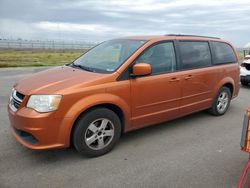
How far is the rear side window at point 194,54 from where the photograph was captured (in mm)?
4793

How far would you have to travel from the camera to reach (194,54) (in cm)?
503

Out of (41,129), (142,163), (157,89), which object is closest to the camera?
(41,129)

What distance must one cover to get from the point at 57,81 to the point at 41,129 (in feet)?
2.32

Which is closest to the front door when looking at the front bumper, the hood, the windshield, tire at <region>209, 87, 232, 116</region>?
the windshield

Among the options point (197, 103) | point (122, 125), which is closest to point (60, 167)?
point (122, 125)

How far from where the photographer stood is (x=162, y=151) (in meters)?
3.96

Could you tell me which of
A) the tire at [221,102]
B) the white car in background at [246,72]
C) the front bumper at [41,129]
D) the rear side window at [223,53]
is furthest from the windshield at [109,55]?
the white car in background at [246,72]

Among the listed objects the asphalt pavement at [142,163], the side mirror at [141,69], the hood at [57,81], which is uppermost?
the side mirror at [141,69]

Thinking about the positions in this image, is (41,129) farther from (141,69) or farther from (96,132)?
(141,69)

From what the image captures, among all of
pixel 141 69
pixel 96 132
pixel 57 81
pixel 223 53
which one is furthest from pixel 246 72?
pixel 57 81

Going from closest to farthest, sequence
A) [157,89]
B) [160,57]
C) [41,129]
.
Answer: [41,129]
[157,89]
[160,57]

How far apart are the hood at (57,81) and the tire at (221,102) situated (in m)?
2.85

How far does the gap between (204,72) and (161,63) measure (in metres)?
1.14

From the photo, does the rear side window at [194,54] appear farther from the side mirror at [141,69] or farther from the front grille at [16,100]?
the front grille at [16,100]
